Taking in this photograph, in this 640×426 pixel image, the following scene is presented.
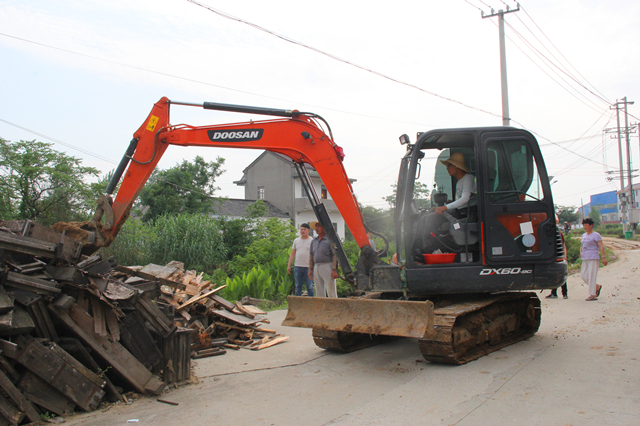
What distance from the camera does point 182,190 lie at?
3164 cm

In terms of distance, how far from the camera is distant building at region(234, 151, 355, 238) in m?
38.1

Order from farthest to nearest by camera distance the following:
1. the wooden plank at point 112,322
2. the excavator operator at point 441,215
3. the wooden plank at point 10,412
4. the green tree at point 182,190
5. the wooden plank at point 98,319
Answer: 1. the green tree at point 182,190
2. the excavator operator at point 441,215
3. the wooden plank at point 112,322
4. the wooden plank at point 98,319
5. the wooden plank at point 10,412

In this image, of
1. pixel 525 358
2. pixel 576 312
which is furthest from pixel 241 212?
pixel 525 358

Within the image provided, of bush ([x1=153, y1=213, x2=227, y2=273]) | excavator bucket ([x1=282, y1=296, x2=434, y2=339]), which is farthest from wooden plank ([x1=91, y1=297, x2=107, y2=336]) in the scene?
bush ([x1=153, y1=213, x2=227, y2=273])

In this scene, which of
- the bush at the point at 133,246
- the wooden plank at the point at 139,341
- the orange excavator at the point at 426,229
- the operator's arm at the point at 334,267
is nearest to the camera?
the wooden plank at the point at 139,341

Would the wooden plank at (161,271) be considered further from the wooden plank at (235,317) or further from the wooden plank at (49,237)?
the wooden plank at (49,237)

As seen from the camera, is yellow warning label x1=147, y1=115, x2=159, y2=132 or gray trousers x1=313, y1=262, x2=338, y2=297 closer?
yellow warning label x1=147, y1=115, x2=159, y2=132

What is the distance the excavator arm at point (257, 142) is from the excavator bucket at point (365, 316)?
103 cm

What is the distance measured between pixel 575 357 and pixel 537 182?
2.19 meters

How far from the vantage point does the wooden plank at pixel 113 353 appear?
4.51 m

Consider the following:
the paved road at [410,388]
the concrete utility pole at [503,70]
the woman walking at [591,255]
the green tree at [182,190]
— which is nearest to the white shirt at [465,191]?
the paved road at [410,388]

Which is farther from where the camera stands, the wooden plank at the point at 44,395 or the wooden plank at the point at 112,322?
the wooden plank at the point at 112,322

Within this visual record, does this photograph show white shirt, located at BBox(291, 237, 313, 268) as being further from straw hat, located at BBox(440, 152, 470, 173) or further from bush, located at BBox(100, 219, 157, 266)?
bush, located at BBox(100, 219, 157, 266)

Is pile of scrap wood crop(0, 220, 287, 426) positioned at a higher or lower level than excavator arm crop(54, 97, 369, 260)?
lower
